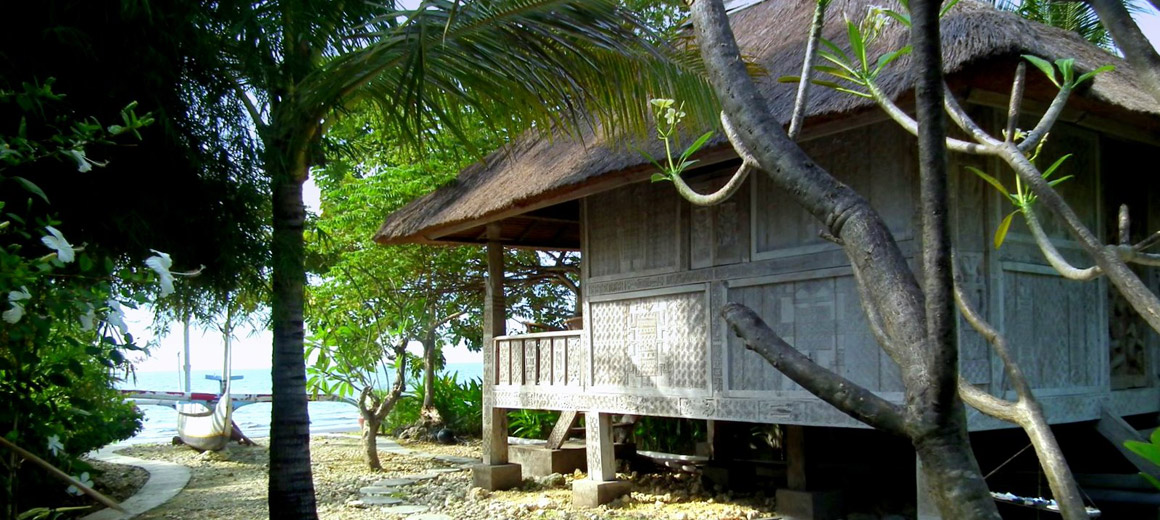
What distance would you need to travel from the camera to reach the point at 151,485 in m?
9.50

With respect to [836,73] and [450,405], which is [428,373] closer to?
[450,405]

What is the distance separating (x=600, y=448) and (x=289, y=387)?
10.7 ft

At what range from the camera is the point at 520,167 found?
8.41 meters

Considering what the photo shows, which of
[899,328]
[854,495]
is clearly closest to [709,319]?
[854,495]

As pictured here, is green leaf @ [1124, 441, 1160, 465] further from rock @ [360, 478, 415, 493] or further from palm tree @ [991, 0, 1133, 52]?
palm tree @ [991, 0, 1133, 52]

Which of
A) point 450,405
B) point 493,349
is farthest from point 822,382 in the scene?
point 450,405

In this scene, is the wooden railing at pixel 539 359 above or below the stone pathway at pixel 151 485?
above

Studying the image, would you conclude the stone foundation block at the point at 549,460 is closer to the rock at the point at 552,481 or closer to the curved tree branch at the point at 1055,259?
the rock at the point at 552,481

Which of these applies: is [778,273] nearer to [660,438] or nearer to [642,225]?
[642,225]

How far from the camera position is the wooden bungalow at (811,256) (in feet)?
17.5

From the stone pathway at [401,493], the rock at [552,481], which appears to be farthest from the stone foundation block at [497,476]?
the stone pathway at [401,493]

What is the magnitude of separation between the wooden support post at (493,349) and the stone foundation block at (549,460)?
1.19 ft

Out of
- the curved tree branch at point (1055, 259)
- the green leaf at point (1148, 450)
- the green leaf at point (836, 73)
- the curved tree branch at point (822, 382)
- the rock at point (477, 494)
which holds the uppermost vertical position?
the green leaf at point (836, 73)

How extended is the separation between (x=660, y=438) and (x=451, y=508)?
9.59 feet
